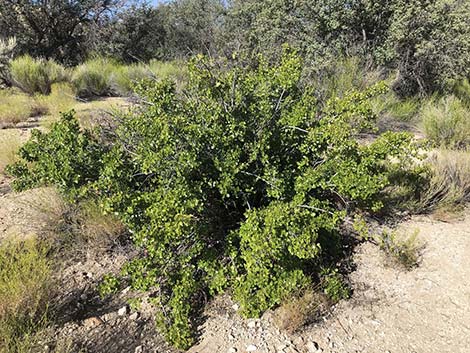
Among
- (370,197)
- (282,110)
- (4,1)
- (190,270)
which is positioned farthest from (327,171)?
(4,1)

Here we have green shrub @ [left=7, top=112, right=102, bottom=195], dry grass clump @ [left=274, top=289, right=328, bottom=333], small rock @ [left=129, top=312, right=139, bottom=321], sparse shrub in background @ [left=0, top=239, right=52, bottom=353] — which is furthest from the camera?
green shrub @ [left=7, top=112, right=102, bottom=195]

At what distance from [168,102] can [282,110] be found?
0.99m

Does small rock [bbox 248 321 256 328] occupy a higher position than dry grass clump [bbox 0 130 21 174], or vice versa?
dry grass clump [bbox 0 130 21 174]

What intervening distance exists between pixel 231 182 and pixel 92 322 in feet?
4.62

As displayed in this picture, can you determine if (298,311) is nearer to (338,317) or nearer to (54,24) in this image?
(338,317)

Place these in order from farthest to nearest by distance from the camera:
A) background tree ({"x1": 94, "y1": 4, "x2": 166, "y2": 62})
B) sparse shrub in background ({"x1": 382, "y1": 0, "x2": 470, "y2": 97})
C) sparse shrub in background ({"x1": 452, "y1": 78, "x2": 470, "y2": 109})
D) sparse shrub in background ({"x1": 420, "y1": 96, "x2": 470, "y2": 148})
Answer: background tree ({"x1": 94, "y1": 4, "x2": 166, "y2": 62}) → sparse shrub in background ({"x1": 452, "y1": 78, "x2": 470, "y2": 109}) → sparse shrub in background ({"x1": 382, "y1": 0, "x2": 470, "y2": 97}) → sparse shrub in background ({"x1": 420, "y1": 96, "x2": 470, "y2": 148})

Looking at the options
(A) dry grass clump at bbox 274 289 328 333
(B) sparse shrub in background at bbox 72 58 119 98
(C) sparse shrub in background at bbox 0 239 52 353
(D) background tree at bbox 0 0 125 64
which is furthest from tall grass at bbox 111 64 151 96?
(A) dry grass clump at bbox 274 289 328 333

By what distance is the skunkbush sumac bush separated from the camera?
2.64 m

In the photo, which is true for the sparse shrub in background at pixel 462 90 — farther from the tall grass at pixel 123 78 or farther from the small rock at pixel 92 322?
the small rock at pixel 92 322

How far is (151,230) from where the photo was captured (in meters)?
2.55

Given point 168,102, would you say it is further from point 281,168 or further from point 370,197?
point 370,197

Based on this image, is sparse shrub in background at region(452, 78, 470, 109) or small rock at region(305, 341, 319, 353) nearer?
small rock at region(305, 341, 319, 353)

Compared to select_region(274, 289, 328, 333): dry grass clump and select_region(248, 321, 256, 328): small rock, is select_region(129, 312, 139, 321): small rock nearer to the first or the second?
select_region(248, 321, 256, 328): small rock

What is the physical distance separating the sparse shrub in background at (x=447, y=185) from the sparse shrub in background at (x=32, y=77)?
8430mm
